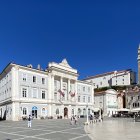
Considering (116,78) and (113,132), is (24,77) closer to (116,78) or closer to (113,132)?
(113,132)

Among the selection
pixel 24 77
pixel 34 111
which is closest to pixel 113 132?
pixel 24 77

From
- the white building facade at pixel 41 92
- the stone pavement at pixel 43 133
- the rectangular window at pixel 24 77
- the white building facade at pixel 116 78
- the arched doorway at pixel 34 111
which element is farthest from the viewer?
the white building facade at pixel 116 78

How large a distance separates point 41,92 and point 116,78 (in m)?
79.7

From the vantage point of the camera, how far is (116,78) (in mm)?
137125

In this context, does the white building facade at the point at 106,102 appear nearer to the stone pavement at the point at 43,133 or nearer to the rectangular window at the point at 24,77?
the rectangular window at the point at 24,77

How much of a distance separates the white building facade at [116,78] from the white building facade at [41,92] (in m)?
57.0

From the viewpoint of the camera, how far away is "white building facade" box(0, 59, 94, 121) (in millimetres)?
57531

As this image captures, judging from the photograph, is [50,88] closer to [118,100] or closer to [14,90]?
[14,90]

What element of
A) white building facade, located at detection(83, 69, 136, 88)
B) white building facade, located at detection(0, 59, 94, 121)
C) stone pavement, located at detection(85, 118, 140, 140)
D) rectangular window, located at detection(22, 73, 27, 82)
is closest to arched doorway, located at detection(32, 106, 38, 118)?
white building facade, located at detection(0, 59, 94, 121)

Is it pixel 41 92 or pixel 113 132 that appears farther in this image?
pixel 41 92

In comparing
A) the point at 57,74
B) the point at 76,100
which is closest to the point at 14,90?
the point at 57,74

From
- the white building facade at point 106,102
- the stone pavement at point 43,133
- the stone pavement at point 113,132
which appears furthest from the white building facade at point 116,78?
the stone pavement at point 43,133

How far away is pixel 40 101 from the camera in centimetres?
6344

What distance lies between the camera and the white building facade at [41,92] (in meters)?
57.5
